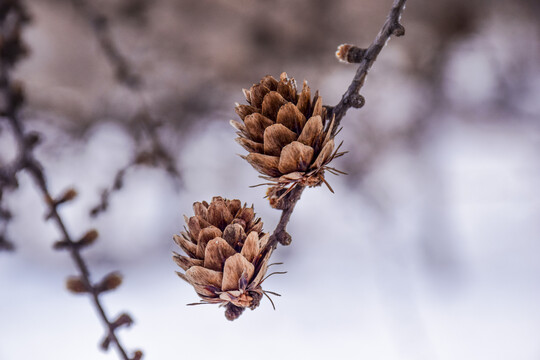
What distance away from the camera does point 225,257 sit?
0.51 ft

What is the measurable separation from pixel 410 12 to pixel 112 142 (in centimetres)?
42

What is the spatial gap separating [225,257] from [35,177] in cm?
9

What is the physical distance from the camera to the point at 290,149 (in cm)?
15

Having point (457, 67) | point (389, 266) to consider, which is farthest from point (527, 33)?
point (389, 266)

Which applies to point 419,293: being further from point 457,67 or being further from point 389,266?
point 457,67

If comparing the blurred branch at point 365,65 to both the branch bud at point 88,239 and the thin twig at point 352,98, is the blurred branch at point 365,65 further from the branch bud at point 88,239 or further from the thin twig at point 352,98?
the branch bud at point 88,239

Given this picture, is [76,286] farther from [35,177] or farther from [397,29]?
[397,29]

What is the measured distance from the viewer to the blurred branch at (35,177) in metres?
0.18

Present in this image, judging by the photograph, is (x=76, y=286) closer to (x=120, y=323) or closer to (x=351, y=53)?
(x=120, y=323)

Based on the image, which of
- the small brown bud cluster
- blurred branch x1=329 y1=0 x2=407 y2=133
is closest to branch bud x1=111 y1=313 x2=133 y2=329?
the small brown bud cluster

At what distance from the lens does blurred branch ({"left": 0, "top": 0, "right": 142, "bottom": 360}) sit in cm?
18

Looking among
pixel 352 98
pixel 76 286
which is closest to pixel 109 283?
pixel 76 286

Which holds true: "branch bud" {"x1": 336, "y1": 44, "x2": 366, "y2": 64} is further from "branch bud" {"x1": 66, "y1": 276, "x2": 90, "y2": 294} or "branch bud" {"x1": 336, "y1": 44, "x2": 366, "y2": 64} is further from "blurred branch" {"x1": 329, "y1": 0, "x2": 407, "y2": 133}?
"branch bud" {"x1": 66, "y1": 276, "x2": 90, "y2": 294}

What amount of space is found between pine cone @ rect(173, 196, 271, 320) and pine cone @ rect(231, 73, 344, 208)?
2 cm
